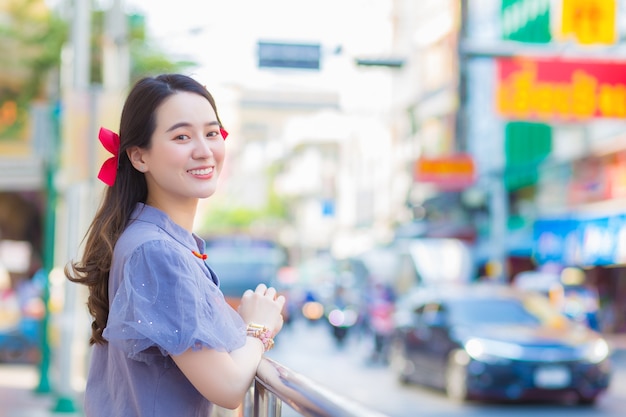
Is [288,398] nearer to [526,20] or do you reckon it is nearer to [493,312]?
[493,312]

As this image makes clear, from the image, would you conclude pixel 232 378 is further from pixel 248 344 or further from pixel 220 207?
pixel 220 207

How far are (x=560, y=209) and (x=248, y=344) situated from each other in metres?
36.4

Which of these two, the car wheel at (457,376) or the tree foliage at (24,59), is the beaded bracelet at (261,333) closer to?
the car wheel at (457,376)

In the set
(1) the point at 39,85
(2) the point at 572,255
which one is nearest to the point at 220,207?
(2) the point at 572,255

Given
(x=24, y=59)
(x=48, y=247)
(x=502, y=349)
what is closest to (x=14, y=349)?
(x=48, y=247)

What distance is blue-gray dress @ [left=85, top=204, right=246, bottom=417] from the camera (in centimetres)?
256

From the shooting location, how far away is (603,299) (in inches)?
1404

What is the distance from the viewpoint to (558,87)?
18.8 meters

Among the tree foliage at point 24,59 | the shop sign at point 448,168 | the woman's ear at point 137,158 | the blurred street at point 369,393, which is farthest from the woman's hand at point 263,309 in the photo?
the shop sign at point 448,168

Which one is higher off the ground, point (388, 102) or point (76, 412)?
point (388, 102)

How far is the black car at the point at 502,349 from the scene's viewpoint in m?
14.6

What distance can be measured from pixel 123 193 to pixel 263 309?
430 millimetres

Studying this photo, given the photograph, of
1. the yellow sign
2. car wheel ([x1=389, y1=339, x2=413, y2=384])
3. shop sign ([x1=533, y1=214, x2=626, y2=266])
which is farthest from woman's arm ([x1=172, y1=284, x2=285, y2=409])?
shop sign ([x1=533, y1=214, x2=626, y2=266])

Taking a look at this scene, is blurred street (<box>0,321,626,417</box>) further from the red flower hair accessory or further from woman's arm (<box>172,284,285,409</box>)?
woman's arm (<box>172,284,285,409</box>)
